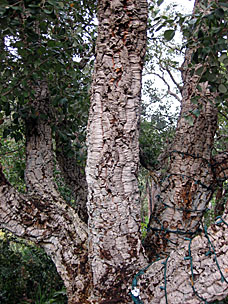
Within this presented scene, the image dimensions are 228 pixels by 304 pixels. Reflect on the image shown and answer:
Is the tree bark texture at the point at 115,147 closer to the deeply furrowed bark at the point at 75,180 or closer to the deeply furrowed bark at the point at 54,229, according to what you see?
the deeply furrowed bark at the point at 54,229

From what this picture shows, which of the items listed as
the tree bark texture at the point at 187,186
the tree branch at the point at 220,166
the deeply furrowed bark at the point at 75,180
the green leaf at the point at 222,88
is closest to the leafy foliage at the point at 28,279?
the deeply furrowed bark at the point at 75,180

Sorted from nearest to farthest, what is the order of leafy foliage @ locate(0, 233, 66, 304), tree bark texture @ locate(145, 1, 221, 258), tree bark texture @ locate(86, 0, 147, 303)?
tree bark texture @ locate(86, 0, 147, 303) < tree bark texture @ locate(145, 1, 221, 258) < leafy foliage @ locate(0, 233, 66, 304)

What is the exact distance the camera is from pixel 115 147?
1.51 meters

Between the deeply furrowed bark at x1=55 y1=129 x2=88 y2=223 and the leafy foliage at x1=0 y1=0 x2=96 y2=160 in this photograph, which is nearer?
the leafy foliage at x1=0 y1=0 x2=96 y2=160

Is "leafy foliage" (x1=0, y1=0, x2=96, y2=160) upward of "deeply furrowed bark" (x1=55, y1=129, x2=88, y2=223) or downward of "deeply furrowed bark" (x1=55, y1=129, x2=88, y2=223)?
upward

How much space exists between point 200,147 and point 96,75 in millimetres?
953

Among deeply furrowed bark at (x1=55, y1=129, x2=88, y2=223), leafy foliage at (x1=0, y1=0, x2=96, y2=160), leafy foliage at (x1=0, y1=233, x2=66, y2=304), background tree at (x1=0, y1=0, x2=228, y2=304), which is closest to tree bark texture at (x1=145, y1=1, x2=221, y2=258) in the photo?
background tree at (x1=0, y1=0, x2=228, y2=304)

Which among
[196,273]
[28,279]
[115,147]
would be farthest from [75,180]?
[196,273]

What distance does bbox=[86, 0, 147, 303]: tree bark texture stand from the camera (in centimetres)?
150

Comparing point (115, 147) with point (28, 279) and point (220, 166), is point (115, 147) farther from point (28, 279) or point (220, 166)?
point (28, 279)

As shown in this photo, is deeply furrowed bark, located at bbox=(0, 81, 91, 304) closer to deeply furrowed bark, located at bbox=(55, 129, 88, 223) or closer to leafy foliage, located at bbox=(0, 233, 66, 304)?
deeply furrowed bark, located at bbox=(55, 129, 88, 223)

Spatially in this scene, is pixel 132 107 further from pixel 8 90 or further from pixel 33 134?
pixel 33 134

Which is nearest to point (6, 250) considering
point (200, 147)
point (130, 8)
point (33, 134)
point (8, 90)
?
point (33, 134)

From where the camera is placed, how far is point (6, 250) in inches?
155
